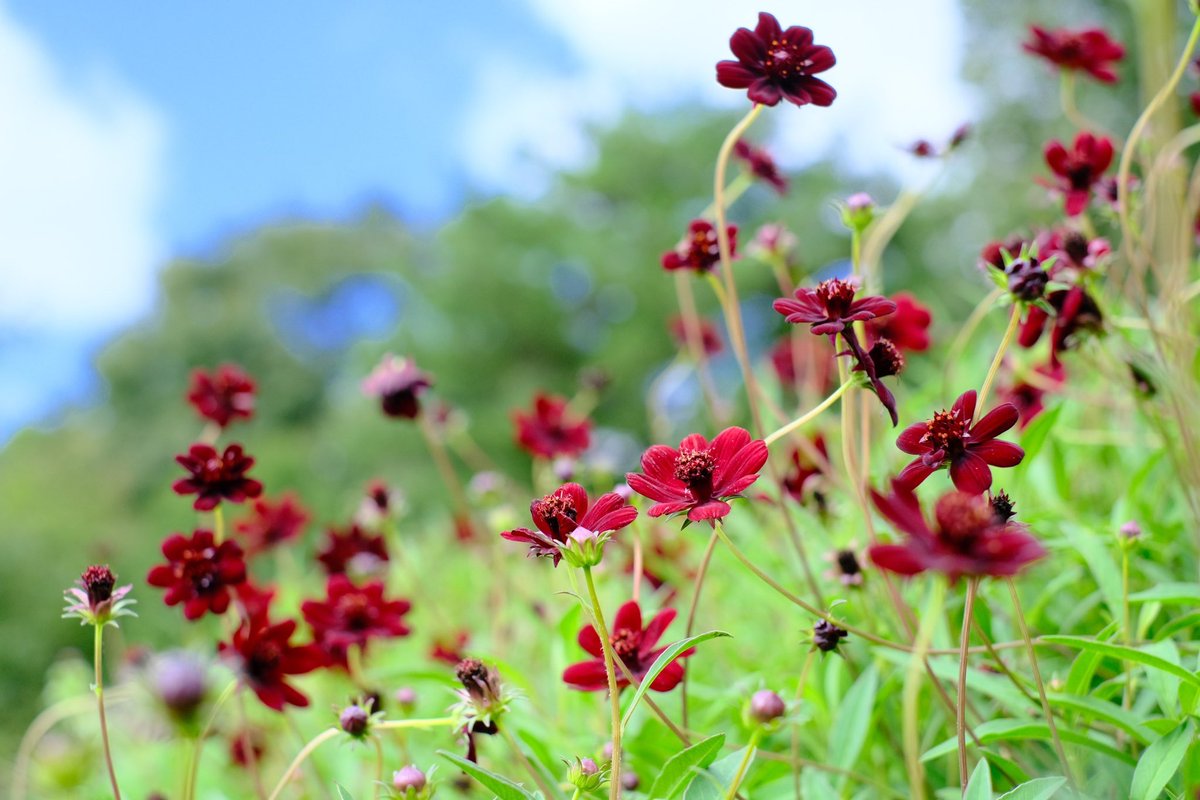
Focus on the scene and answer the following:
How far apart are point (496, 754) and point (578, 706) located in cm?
14

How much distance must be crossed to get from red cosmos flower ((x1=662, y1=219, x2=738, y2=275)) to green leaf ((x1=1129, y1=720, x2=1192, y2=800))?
0.60 m

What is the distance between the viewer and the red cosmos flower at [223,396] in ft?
4.04

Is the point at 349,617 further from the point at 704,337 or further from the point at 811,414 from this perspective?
the point at 704,337

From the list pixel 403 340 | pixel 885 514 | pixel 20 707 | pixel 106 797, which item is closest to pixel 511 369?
pixel 403 340

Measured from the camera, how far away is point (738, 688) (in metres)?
1.09

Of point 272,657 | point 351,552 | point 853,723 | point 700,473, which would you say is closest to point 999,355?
point 700,473

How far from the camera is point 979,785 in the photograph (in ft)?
2.17

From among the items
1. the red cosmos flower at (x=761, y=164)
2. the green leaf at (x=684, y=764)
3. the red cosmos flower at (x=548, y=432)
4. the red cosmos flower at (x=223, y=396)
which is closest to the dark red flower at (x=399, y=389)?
the red cosmos flower at (x=223, y=396)

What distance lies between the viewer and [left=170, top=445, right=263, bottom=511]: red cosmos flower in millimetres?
1009

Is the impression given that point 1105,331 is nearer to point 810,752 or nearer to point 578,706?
point 810,752

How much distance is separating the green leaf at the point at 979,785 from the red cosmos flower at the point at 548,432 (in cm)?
106

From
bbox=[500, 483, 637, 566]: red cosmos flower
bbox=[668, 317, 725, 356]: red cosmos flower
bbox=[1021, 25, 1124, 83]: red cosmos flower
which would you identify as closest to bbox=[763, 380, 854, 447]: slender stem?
bbox=[500, 483, 637, 566]: red cosmos flower

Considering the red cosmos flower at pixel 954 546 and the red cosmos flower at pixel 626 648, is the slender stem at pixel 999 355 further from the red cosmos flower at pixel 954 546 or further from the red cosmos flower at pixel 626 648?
the red cosmos flower at pixel 626 648

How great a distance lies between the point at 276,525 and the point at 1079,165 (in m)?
1.50
